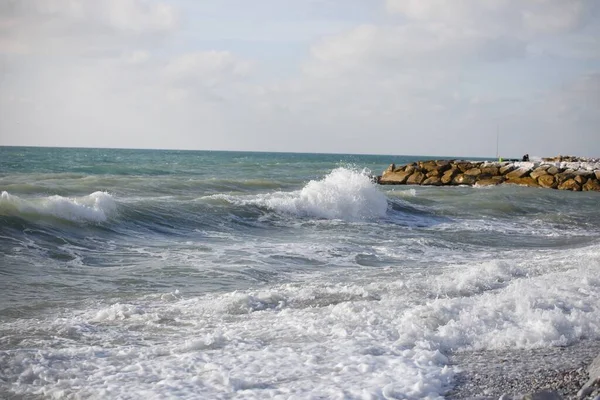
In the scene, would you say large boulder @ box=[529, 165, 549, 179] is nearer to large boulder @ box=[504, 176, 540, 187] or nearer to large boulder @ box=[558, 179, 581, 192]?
large boulder @ box=[504, 176, 540, 187]

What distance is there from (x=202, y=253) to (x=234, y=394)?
22.6 feet

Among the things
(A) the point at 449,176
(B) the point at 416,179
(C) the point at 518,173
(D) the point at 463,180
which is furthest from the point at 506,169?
(B) the point at 416,179

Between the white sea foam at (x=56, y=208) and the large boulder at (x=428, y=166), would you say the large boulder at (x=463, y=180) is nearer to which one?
the large boulder at (x=428, y=166)

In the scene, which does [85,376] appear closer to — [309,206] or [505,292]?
[505,292]

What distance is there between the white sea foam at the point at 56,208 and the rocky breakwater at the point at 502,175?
72.7 feet

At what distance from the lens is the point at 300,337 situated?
5555mm

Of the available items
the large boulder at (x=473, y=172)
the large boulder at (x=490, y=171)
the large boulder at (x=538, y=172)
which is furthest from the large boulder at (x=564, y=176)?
the large boulder at (x=473, y=172)

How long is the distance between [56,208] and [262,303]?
25.9 ft

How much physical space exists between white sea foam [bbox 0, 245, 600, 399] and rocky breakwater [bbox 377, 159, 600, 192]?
2543cm

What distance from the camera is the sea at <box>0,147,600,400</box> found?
14.9 feet

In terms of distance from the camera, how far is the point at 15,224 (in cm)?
1178

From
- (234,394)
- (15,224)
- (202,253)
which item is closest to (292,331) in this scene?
(234,394)

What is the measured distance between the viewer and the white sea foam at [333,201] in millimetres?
17672

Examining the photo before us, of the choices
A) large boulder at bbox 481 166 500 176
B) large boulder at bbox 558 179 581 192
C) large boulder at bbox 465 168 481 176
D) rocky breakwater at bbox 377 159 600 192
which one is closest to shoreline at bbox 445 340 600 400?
large boulder at bbox 558 179 581 192
